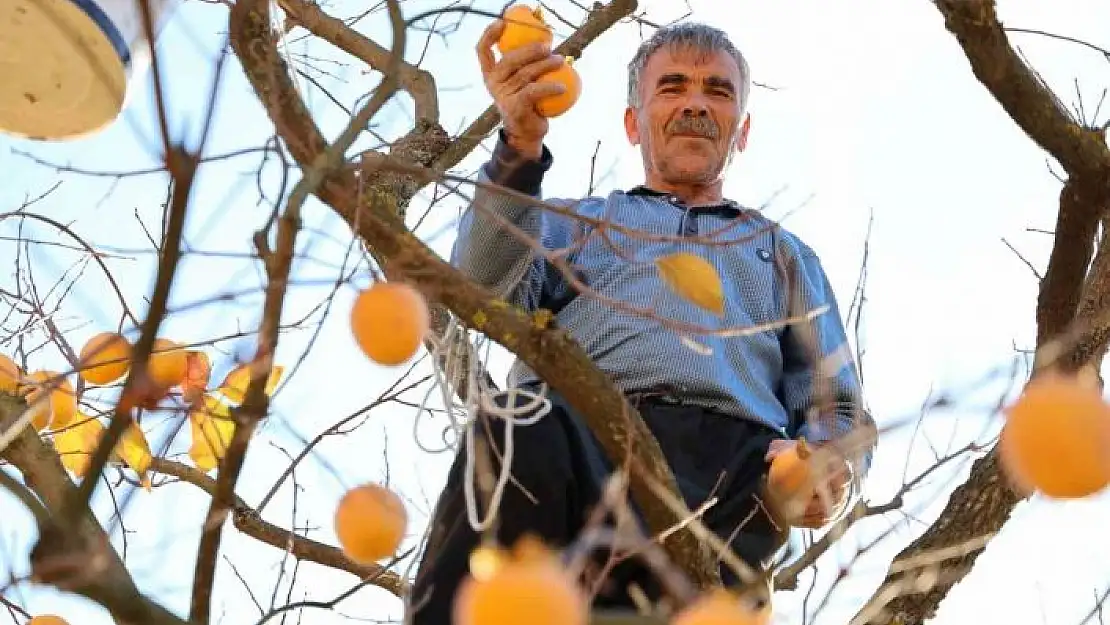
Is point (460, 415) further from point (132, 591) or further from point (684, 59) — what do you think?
point (684, 59)

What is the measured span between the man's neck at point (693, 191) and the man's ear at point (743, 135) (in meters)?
0.18

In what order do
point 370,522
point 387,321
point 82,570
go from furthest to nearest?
point 370,522 → point 387,321 → point 82,570

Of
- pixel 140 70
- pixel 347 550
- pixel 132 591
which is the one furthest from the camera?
pixel 140 70

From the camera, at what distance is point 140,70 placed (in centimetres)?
176

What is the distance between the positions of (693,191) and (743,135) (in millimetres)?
287

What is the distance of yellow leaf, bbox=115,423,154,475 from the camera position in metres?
2.19

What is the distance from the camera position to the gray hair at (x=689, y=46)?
2.69m

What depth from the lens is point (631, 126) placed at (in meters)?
2.81

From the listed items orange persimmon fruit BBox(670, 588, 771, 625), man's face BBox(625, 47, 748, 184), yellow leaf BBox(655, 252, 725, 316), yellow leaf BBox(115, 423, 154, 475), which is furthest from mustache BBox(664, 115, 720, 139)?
orange persimmon fruit BBox(670, 588, 771, 625)

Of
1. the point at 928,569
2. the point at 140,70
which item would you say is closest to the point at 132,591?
the point at 140,70

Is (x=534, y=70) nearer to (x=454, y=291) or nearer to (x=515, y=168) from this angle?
(x=515, y=168)

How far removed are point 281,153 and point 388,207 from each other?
0.27m

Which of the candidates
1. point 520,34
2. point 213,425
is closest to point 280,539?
point 213,425

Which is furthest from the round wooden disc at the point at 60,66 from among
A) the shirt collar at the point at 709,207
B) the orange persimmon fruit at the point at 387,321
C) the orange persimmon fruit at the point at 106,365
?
the shirt collar at the point at 709,207
